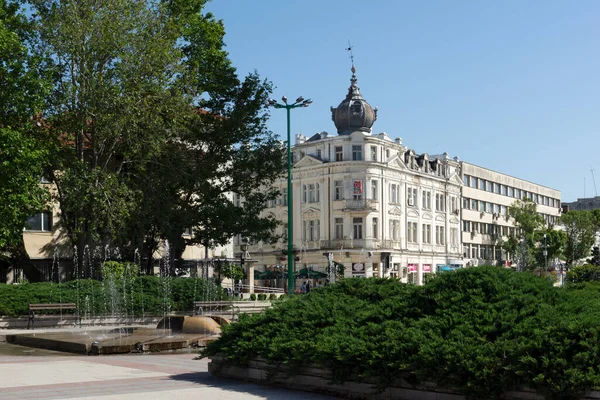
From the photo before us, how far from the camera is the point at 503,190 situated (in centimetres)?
9575

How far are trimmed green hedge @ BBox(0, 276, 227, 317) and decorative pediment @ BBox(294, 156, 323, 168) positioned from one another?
131 feet

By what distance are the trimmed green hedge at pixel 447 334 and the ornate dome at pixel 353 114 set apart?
58.2 meters

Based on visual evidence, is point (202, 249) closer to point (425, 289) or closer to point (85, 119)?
point (85, 119)

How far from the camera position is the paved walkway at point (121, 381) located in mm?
10703

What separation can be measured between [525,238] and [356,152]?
86.9 ft

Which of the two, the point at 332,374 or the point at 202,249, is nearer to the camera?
the point at 332,374

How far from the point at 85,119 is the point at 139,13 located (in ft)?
15.9

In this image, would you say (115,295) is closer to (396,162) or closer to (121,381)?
(121,381)

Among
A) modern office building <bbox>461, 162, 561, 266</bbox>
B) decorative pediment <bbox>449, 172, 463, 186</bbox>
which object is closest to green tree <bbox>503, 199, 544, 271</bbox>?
modern office building <bbox>461, 162, 561, 266</bbox>

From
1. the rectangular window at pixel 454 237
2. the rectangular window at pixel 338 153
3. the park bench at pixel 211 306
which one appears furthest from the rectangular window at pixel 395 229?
the park bench at pixel 211 306

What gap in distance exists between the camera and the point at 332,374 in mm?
10734

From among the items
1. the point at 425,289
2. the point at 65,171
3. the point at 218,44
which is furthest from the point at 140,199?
the point at 425,289

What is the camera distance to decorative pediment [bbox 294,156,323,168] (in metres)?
70.8

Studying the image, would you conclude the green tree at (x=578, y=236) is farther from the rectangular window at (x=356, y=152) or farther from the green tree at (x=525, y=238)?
the rectangular window at (x=356, y=152)
